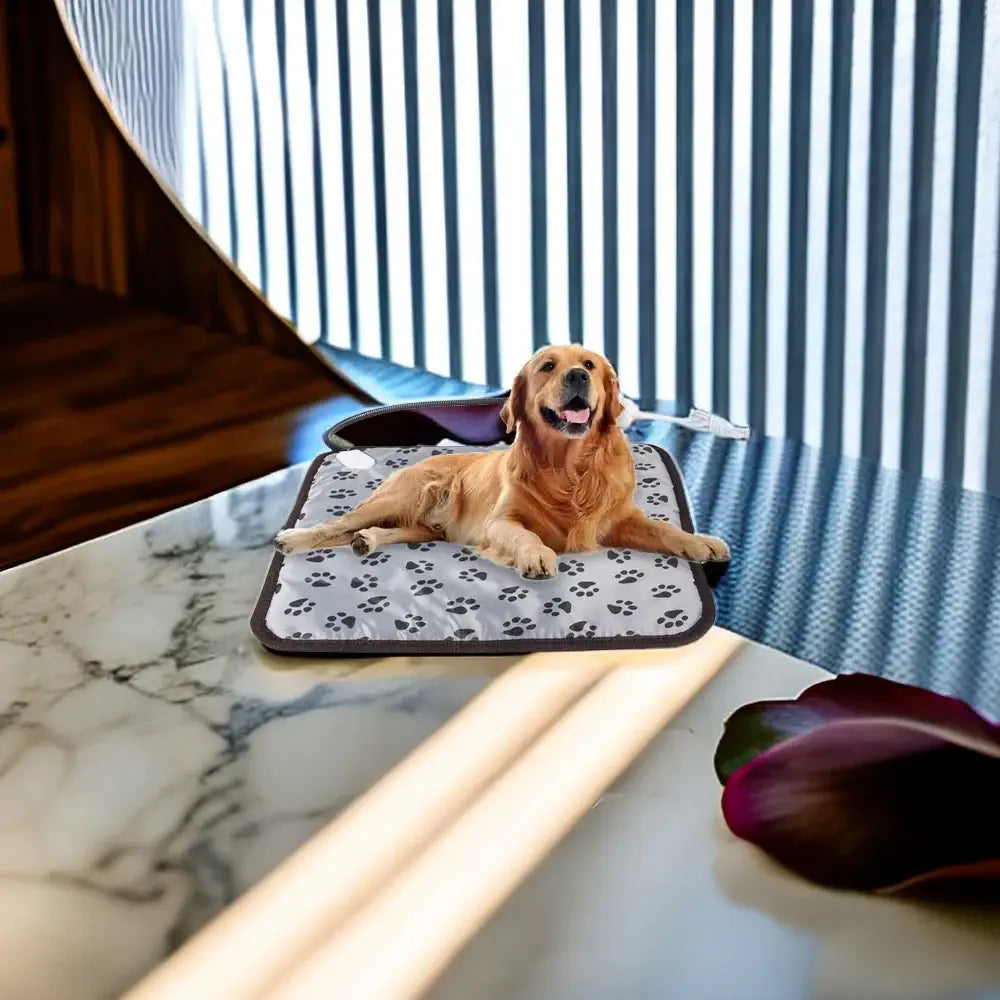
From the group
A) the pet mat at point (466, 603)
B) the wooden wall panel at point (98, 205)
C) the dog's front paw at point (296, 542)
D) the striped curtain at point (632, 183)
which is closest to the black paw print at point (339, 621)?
the pet mat at point (466, 603)

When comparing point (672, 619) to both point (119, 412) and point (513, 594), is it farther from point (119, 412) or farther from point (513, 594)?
point (119, 412)

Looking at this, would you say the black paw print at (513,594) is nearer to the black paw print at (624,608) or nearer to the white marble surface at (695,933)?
the black paw print at (624,608)

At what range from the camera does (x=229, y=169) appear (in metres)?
1.82

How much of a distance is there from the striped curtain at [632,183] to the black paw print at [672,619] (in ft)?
1.48

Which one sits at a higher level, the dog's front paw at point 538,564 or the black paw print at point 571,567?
the dog's front paw at point 538,564

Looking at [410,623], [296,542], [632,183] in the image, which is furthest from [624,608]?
[632,183]

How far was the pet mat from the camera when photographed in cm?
86

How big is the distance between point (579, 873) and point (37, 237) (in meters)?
1.30

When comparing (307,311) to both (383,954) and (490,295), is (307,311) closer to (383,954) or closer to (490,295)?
(490,295)

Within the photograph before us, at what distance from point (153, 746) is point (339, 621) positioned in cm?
16

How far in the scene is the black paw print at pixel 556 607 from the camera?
0.88 metres

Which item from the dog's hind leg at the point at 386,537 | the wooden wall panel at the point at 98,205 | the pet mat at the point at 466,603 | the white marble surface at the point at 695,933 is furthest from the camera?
the wooden wall panel at the point at 98,205

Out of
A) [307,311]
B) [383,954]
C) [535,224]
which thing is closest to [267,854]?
[383,954]

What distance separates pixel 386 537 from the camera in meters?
0.99
